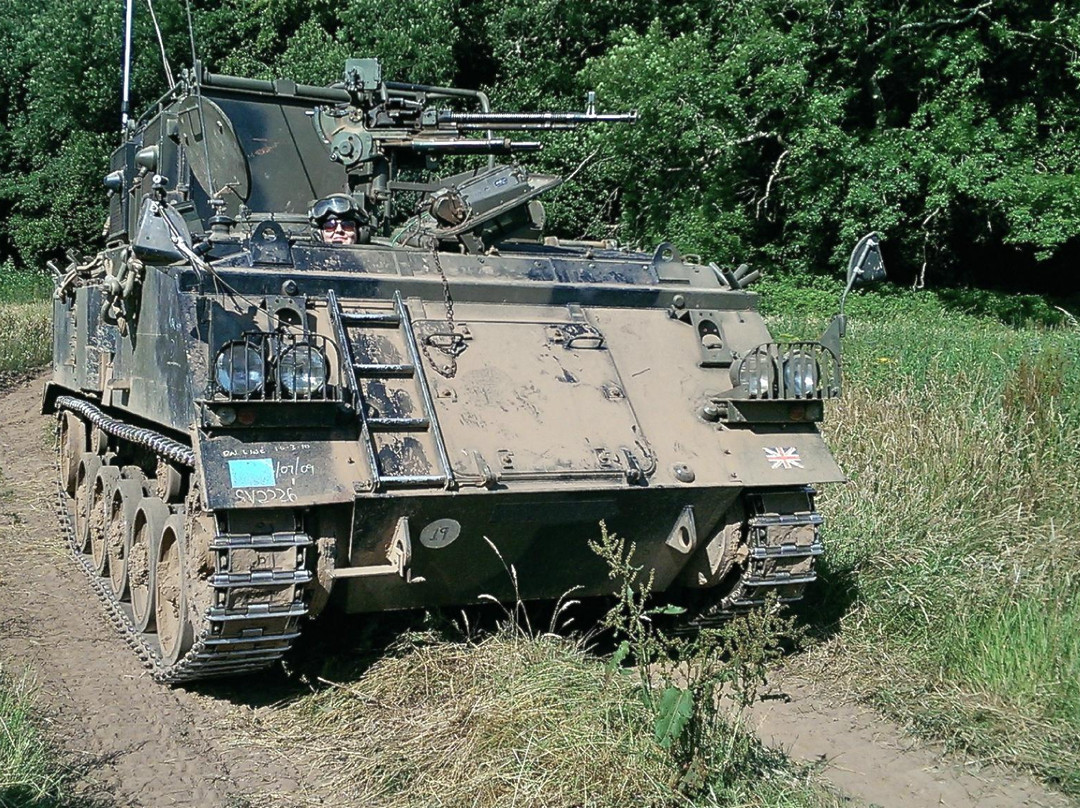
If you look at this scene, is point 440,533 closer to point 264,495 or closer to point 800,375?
point 264,495

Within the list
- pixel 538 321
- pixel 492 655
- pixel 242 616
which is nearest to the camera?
pixel 242 616

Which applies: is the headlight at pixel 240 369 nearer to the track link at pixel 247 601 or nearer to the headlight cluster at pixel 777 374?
the track link at pixel 247 601

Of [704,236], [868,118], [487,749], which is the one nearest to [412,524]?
[487,749]

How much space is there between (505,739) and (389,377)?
5.84ft

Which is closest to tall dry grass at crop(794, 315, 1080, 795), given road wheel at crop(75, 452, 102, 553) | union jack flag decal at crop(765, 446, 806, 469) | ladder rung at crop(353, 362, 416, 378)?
union jack flag decal at crop(765, 446, 806, 469)

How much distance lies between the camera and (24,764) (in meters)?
4.79

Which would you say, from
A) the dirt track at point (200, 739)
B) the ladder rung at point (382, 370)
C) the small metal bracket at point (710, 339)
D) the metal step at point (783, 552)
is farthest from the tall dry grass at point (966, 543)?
the ladder rung at point (382, 370)

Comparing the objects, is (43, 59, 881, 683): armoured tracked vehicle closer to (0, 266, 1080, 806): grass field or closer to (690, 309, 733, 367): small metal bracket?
(690, 309, 733, 367): small metal bracket

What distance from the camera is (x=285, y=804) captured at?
4922 millimetres

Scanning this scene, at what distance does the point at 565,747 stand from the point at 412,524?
123 cm

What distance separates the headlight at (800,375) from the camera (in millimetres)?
6168

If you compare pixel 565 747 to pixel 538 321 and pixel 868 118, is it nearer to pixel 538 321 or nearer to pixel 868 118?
pixel 538 321

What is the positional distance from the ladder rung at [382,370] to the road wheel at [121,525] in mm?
2006

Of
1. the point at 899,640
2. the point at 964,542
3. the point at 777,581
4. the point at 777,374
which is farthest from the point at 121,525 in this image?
the point at 964,542
